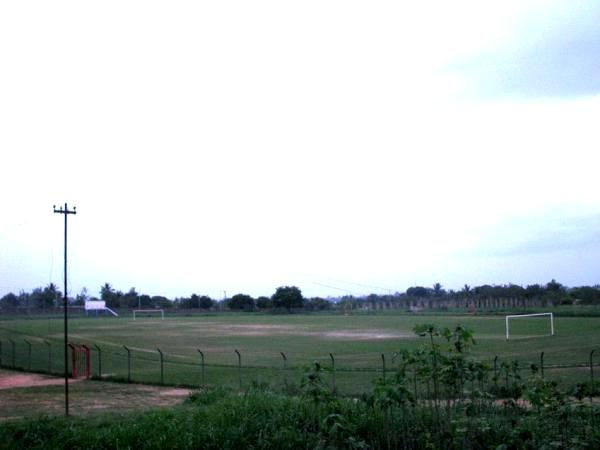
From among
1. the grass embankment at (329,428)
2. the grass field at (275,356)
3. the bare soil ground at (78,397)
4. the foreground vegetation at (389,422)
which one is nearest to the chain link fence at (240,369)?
the grass field at (275,356)

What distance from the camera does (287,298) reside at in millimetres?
139750

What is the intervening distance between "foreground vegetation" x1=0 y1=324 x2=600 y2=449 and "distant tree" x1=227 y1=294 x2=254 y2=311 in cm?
13281

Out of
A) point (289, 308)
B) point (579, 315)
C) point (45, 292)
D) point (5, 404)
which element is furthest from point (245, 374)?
point (45, 292)

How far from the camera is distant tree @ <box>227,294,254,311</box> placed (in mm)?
143625

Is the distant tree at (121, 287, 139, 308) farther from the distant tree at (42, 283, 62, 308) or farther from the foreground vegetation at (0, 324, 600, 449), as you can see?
the foreground vegetation at (0, 324, 600, 449)

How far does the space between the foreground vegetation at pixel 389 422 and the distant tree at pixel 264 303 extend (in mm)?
131835

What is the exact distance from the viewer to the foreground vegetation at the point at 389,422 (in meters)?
8.20

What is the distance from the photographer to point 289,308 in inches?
5487

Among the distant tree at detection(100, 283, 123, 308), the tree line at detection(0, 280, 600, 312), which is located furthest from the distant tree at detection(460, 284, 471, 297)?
the distant tree at detection(100, 283, 123, 308)

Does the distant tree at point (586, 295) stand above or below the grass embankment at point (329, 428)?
below

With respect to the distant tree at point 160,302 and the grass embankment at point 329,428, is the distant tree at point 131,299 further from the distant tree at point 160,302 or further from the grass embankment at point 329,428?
the grass embankment at point 329,428

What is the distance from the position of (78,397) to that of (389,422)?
51.8 ft

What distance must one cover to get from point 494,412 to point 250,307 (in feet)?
445

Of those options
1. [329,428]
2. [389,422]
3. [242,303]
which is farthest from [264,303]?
[329,428]
